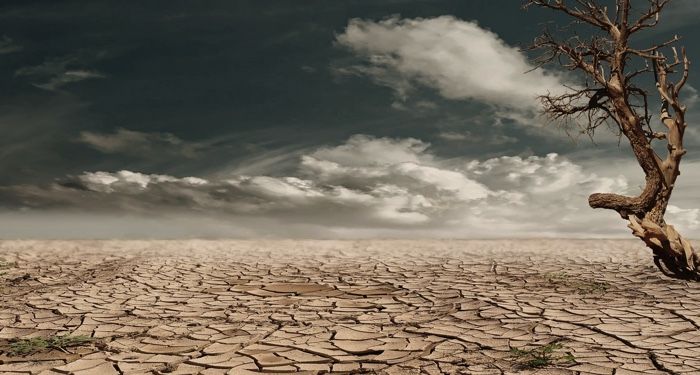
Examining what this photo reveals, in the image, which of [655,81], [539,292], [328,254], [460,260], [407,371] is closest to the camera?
[407,371]

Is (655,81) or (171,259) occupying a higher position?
(655,81)

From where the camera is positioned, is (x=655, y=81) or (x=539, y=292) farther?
(x=655, y=81)

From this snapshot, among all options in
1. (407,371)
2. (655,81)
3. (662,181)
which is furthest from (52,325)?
(655,81)

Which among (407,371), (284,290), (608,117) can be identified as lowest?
(407,371)

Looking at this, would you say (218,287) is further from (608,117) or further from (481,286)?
(608,117)

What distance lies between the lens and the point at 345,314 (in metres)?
5.28

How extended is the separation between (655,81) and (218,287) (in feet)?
17.7

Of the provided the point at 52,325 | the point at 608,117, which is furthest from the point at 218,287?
the point at 608,117

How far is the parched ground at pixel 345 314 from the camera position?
3.90m

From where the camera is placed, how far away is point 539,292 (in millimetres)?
6234

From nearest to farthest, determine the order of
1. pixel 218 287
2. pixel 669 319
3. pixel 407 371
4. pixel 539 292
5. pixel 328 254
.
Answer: pixel 407 371 < pixel 669 319 < pixel 539 292 < pixel 218 287 < pixel 328 254

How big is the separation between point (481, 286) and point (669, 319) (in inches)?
76.6

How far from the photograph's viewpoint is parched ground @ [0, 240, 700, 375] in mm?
3900

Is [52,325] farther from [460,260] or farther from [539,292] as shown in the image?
[460,260]
